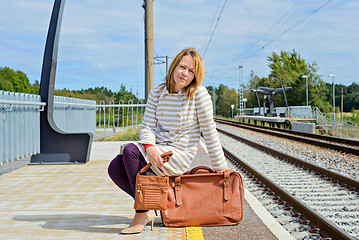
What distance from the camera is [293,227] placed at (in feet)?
14.5

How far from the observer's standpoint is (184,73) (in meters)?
3.06

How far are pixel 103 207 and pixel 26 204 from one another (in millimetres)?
834

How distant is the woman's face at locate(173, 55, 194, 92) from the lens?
3.07m

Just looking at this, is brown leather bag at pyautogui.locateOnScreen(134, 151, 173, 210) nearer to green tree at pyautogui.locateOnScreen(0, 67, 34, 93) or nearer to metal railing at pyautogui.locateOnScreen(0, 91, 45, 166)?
metal railing at pyautogui.locateOnScreen(0, 91, 45, 166)

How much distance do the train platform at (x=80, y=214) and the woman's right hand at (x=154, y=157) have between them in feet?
2.25

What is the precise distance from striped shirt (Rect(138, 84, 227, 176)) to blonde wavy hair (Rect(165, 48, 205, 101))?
0.04 m

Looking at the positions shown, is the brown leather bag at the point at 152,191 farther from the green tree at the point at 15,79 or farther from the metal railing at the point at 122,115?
the green tree at the point at 15,79

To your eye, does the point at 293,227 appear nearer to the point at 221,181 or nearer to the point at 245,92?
the point at 221,181

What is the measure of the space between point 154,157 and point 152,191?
0.78 ft

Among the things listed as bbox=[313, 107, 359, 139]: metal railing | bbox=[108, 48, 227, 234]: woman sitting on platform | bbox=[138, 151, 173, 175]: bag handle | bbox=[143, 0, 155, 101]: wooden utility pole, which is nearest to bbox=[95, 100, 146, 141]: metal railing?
bbox=[143, 0, 155, 101]: wooden utility pole

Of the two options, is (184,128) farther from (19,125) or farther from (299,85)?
(299,85)

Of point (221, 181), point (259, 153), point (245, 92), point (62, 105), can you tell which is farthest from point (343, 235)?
point (245, 92)

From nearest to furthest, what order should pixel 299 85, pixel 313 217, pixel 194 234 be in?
pixel 194 234 → pixel 313 217 → pixel 299 85

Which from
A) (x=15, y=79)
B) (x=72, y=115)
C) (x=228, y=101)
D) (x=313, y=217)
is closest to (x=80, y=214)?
(x=313, y=217)
